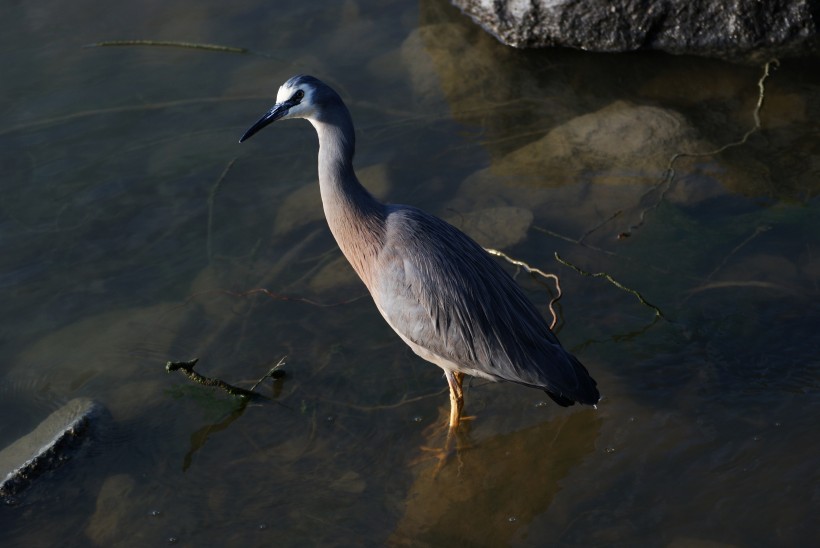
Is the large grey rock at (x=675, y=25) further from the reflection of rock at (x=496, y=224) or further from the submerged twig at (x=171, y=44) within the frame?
the submerged twig at (x=171, y=44)

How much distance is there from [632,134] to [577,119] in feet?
1.41

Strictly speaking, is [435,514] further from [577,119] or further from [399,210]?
[577,119]

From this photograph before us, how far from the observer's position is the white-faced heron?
185 inches

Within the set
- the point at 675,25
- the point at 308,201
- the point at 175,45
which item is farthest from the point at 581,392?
the point at 175,45

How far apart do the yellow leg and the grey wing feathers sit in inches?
7.7

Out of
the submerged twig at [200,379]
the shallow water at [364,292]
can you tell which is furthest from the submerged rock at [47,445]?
the submerged twig at [200,379]

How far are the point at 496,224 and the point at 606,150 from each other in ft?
3.40

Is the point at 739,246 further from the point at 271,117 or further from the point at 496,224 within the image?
the point at 271,117

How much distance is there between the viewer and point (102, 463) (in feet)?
16.2

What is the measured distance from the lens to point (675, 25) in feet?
23.6

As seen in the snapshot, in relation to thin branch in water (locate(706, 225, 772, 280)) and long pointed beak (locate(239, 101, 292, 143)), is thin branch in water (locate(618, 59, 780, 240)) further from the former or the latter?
long pointed beak (locate(239, 101, 292, 143))

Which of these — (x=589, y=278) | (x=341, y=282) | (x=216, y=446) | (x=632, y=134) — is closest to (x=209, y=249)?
(x=341, y=282)

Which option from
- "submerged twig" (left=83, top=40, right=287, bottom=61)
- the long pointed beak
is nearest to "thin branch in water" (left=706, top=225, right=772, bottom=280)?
the long pointed beak

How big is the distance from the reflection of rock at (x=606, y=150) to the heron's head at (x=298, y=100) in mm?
2092
